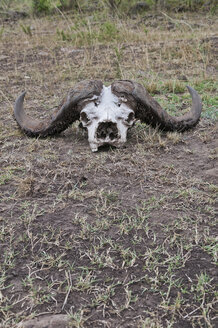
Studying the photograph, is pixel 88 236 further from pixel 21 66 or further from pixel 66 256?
pixel 21 66

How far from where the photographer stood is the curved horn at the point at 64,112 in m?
3.64

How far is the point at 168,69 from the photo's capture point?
6.62m

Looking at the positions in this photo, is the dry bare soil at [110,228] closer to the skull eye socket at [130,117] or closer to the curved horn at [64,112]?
the curved horn at [64,112]

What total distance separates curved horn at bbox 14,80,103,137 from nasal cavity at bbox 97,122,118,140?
0.28 m

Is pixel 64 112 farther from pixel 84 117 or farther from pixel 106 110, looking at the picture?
pixel 106 110

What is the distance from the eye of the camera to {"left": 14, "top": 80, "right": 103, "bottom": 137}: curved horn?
3.64 meters

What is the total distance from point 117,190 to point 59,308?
4.01 ft

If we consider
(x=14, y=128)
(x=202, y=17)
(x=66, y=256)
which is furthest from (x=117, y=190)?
(x=202, y=17)

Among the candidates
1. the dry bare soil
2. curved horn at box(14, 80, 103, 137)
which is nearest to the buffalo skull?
curved horn at box(14, 80, 103, 137)

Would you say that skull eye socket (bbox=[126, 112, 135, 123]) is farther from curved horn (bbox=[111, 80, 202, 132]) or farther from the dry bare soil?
the dry bare soil

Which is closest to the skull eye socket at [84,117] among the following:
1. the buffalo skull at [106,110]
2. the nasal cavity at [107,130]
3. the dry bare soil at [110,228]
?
the buffalo skull at [106,110]

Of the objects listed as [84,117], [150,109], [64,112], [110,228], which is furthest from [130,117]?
[110,228]

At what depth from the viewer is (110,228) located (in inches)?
103

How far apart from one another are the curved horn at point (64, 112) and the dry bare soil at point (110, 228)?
0.12m
